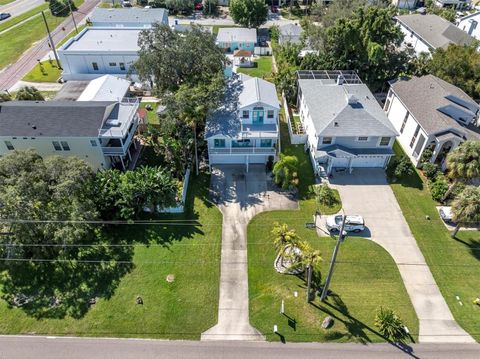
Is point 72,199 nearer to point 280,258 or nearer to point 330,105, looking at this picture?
point 280,258

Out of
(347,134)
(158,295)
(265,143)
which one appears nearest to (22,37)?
(265,143)

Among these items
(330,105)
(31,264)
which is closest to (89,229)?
(31,264)

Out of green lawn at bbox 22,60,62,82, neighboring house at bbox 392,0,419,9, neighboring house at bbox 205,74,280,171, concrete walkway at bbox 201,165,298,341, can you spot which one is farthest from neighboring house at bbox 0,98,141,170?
neighboring house at bbox 392,0,419,9

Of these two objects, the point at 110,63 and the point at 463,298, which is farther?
the point at 110,63

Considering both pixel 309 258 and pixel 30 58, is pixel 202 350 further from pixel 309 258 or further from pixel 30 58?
pixel 30 58

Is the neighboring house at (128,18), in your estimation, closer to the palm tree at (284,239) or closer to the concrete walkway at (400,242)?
the concrete walkway at (400,242)

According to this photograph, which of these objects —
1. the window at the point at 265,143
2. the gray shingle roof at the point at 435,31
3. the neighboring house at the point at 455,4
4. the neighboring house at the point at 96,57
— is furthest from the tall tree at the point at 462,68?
the neighboring house at the point at 455,4
